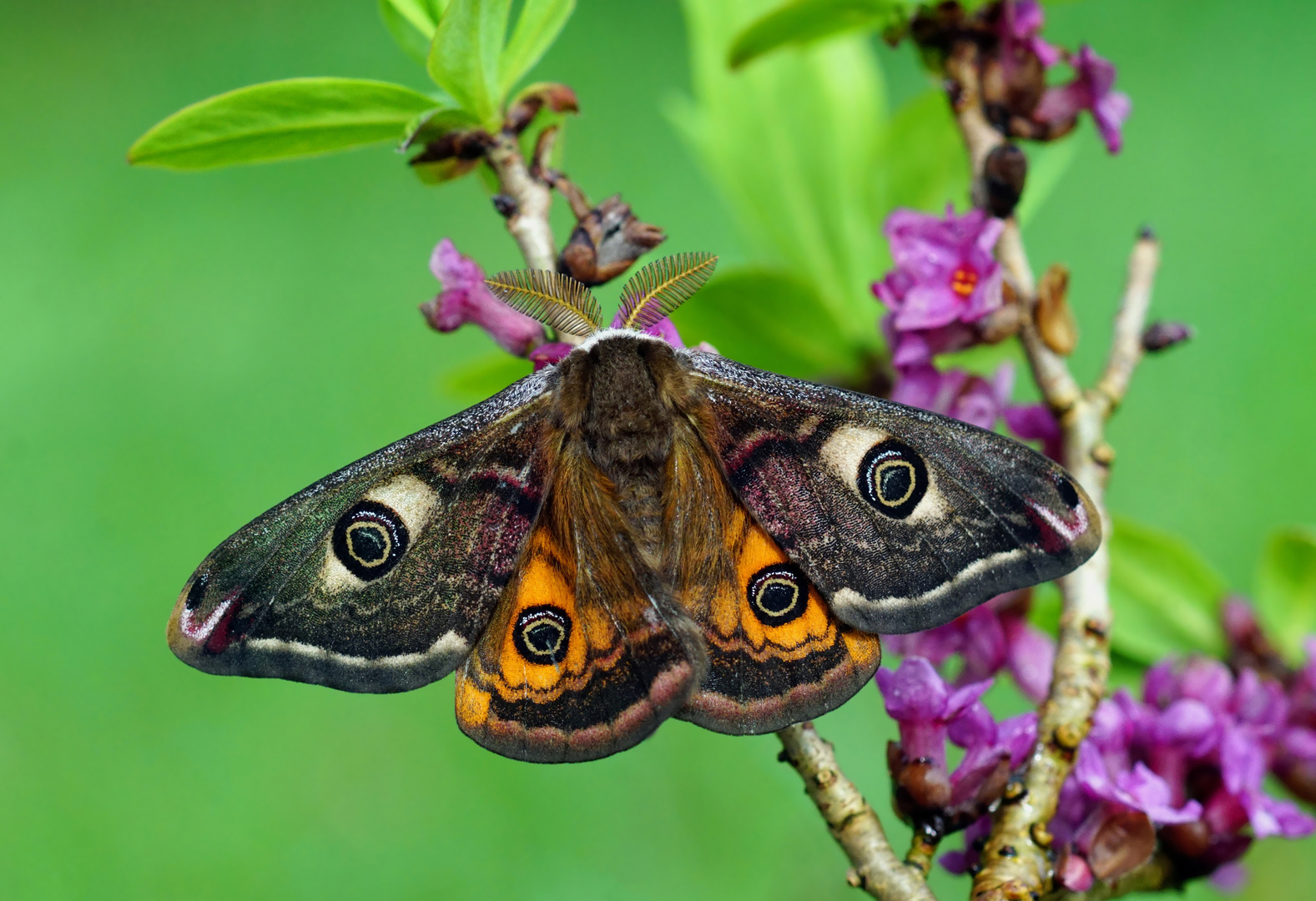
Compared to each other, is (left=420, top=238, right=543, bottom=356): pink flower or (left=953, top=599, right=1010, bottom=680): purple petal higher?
(left=420, top=238, right=543, bottom=356): pink flower

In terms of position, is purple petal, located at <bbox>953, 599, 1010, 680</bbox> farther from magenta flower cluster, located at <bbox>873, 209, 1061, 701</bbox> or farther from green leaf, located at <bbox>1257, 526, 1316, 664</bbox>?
green leaf, located at <bbox>1257, 526, 1316, 664</bbox>

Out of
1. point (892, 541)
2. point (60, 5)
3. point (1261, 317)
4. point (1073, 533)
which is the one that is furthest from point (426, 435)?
point (60, 5)

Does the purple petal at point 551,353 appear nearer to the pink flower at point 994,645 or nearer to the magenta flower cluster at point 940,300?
the magenta flower cluster at point 940,300

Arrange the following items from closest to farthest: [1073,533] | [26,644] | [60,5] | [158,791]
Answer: [1073,533] < [158,791] < [26,644] < [60,5]

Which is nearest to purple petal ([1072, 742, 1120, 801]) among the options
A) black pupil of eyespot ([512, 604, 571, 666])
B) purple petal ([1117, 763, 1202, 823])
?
purple petal ([1117, 763, 1202, 823])

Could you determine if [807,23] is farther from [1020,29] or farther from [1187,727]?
[1187,727]

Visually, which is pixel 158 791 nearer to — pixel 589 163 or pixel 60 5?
pixel 589 163
